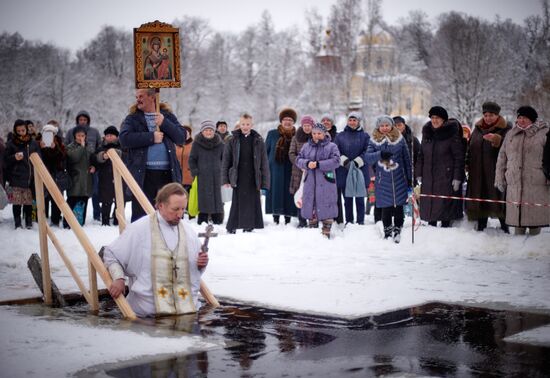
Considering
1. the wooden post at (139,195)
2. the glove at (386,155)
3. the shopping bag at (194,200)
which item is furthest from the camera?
the shopping bag at (194,200)

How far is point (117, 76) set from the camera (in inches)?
2899

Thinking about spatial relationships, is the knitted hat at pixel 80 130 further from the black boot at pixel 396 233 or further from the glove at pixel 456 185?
the glove at pixel 456 185

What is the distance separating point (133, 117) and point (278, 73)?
6857cm

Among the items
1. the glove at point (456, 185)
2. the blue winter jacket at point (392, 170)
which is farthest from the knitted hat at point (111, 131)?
the glove at point (456, 185)

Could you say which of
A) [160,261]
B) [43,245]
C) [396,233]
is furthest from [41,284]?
[396,233]

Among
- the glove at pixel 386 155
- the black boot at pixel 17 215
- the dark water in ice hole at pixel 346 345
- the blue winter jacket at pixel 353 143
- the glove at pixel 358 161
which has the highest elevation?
the blue winter jacket at pixel 353 143

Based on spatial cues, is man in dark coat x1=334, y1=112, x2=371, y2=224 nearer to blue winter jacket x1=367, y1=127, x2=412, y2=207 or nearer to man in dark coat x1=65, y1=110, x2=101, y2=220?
→ blue winter jacket x1=367, y1=127, x2=412, y2=207

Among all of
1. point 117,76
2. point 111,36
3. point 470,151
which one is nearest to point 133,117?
point 470,151

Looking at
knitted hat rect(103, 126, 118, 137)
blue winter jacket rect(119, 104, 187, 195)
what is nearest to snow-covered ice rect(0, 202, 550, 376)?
blue winter jacket rect(119, 104, 187, 195)

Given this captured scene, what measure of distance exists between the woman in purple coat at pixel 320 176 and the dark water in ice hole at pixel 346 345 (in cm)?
572

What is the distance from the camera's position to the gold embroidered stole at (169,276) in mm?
6937

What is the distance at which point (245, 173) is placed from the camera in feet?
46.3

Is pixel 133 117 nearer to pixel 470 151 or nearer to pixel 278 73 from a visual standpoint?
pixel 470 151

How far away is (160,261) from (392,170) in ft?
20.8
